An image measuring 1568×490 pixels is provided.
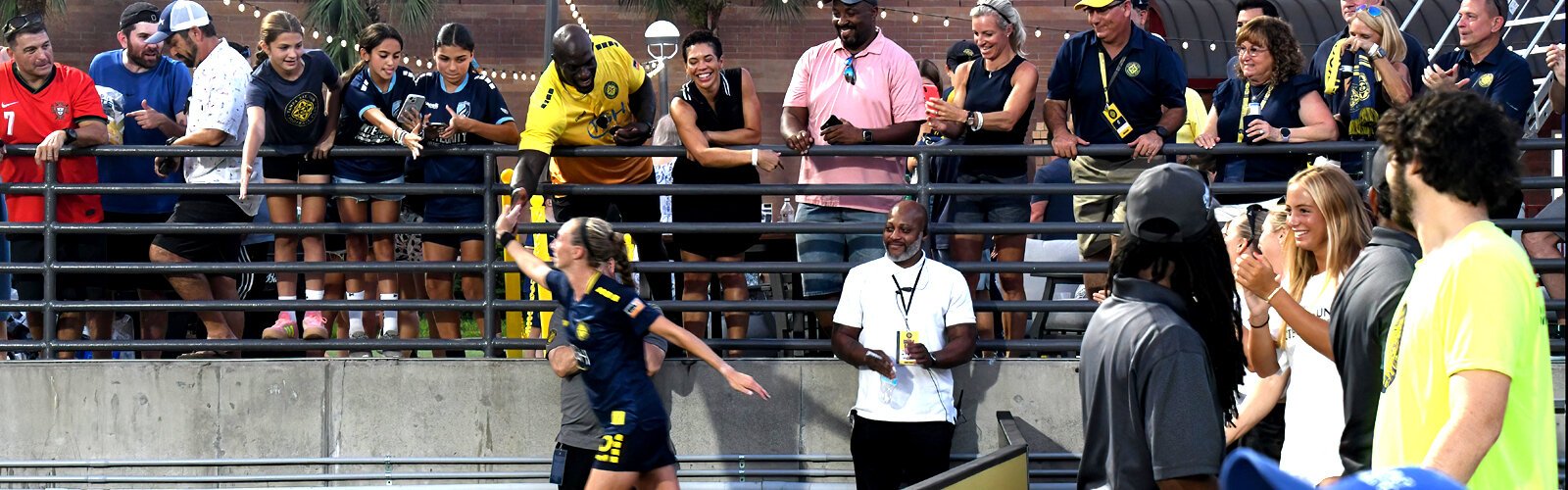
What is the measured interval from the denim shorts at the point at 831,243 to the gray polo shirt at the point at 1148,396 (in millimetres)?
4029

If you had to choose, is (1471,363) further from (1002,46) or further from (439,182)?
(439,182)

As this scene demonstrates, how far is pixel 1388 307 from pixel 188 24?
291 inches

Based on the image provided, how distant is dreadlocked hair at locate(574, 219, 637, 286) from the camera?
7023mm

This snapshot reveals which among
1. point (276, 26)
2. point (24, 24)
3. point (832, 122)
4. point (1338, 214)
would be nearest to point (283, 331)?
point (276, 26)

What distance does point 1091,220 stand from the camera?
8.15 metres

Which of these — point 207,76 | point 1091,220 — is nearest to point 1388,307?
point 1091,220

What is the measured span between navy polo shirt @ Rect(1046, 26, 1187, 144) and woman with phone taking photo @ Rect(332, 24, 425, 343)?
344 centimetres

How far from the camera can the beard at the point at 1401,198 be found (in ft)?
11.1

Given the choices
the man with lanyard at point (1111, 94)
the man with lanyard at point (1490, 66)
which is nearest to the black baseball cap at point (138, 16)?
the man with lanyard at point (1111, 94)

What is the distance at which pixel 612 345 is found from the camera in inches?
276

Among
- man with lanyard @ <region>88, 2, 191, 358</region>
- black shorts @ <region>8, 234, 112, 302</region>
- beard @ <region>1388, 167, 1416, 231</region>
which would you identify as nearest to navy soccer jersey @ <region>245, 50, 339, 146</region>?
man with lanyard @ <region>88, 2, 191, 358</region>

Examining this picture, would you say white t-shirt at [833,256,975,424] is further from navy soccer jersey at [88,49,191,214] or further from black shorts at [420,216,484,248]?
navy soccer jersey at [88,49,191,214]

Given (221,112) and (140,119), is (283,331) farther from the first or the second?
(140,119)

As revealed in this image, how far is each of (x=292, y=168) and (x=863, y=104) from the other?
→ 311 centimetres
